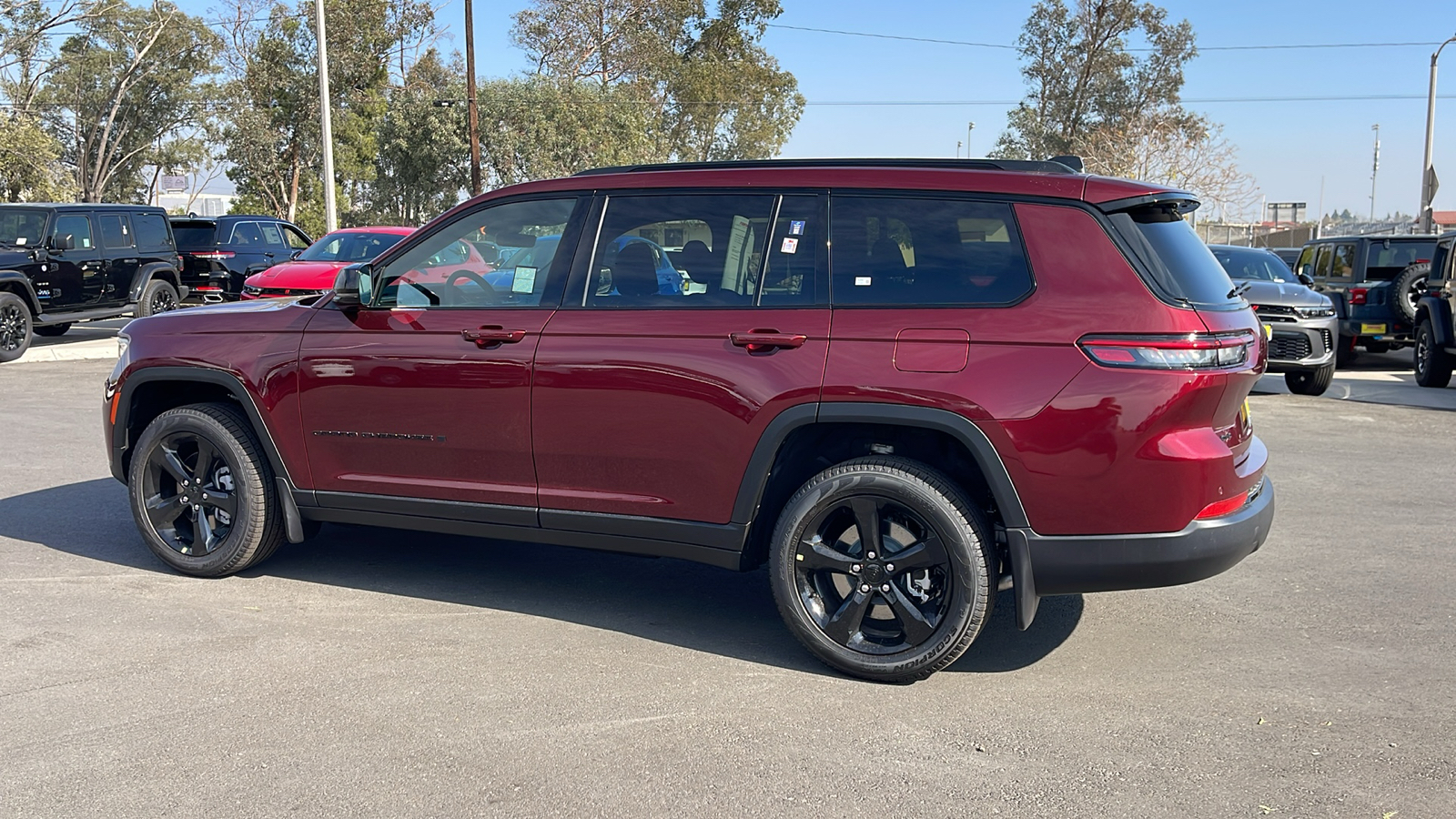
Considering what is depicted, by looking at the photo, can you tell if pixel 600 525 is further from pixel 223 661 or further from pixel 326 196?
pixel 326 196

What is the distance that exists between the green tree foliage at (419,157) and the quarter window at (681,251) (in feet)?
119

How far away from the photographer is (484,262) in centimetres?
512

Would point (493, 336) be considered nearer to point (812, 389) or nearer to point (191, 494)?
point (812, 389)

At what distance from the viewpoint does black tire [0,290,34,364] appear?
1480cm

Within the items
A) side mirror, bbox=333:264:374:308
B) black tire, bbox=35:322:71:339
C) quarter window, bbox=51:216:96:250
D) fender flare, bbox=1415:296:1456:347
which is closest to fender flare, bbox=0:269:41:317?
quarter window, bbox=51:216:96:250

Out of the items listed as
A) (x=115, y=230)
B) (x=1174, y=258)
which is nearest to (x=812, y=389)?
(x=1174, y=258)

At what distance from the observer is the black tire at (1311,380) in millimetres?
12844

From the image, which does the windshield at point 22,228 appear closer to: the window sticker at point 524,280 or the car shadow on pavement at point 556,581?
the car shadow on pavement at point 556,581

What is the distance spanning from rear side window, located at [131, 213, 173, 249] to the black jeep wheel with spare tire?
553 mm

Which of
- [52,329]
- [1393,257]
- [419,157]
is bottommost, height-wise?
[52,329]

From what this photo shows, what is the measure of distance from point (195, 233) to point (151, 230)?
11.7 ft

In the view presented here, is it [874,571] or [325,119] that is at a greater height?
[325,119]

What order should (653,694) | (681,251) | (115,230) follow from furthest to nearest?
(115,230) < (681,251) < (653,694)

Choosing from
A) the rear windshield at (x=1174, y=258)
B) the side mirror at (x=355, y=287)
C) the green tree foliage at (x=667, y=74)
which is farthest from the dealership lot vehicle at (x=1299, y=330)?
the green tree foliage at (x=667, y=74)
